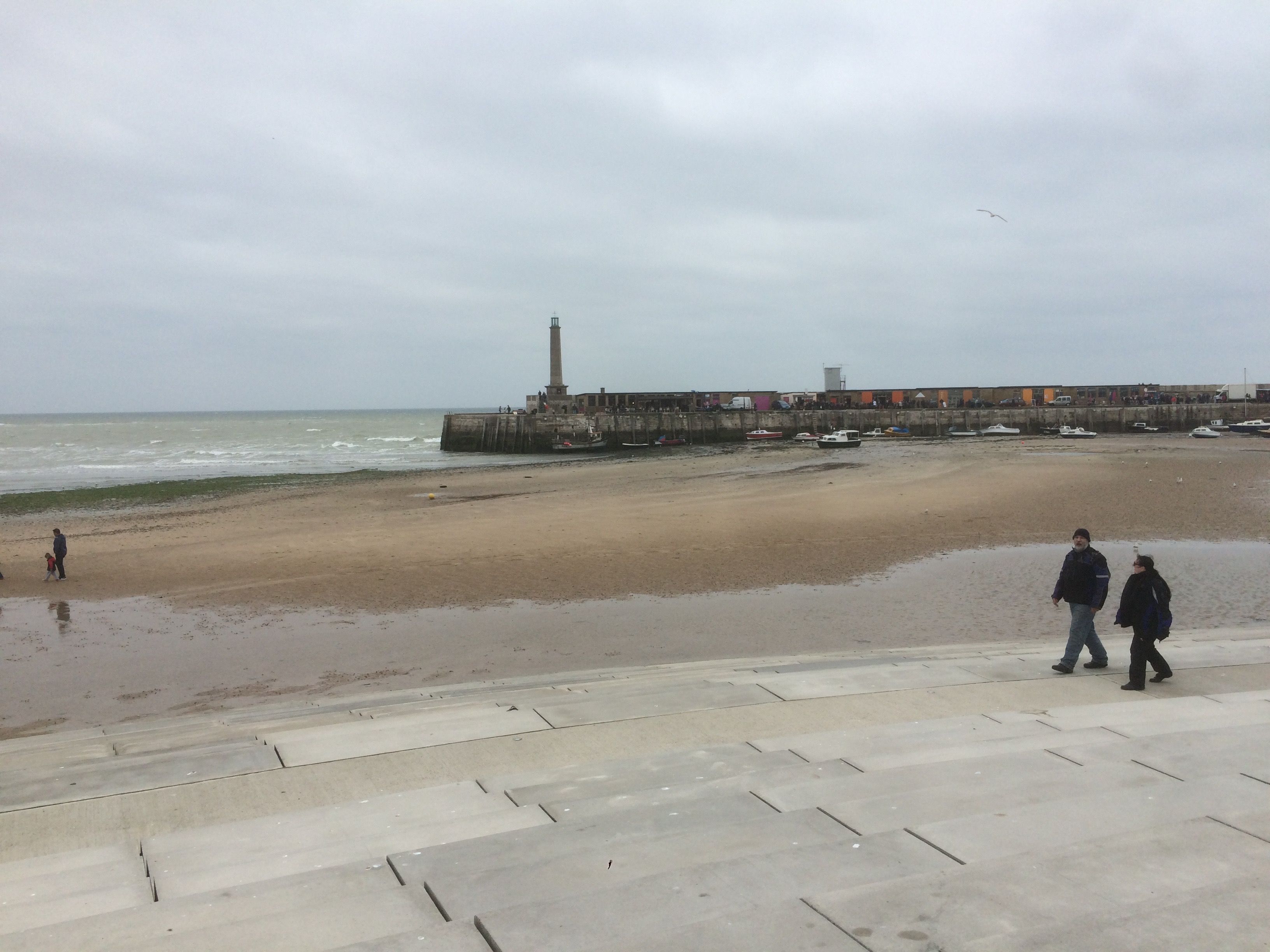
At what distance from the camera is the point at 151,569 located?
1786 cm

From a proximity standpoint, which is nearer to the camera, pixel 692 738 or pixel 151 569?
pixel 692 738

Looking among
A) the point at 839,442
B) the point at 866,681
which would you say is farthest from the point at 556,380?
the point at 866,681

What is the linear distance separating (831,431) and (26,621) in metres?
67.3

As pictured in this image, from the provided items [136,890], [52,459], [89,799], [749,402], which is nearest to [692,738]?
[136,890]

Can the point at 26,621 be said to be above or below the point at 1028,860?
below

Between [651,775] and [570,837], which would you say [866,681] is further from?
[570,837]

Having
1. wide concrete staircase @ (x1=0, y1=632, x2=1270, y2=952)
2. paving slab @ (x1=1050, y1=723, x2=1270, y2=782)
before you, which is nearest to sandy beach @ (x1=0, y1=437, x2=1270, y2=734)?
wide concrete staircase @ (x1=0, y1=632, x2=1270, y2=952)

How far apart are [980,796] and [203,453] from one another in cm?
7167

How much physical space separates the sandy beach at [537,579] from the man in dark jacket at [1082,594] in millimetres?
2771

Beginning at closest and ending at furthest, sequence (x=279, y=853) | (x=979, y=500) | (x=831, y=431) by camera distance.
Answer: (x=279, y=853) < (x=979, y=500) < (x=831, y=431)

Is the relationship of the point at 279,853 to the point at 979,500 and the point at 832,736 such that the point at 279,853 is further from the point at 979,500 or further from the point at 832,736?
the point at 979,500

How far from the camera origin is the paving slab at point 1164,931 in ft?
10.9

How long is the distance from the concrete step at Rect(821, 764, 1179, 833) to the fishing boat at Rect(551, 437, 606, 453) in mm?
56182

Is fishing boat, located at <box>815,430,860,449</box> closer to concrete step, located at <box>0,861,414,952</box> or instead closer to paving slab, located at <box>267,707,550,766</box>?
paving slab, located at <box>267,707,550,766</box>
